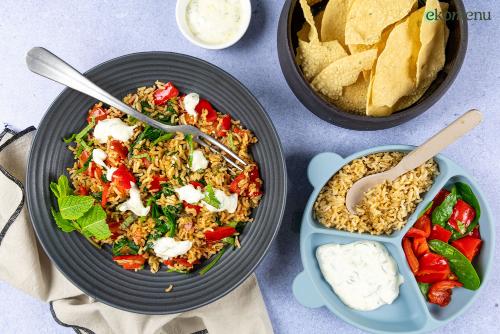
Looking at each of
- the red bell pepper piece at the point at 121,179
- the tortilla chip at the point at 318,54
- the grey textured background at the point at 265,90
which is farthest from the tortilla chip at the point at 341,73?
the red bell pepper piece at the point at 121,179

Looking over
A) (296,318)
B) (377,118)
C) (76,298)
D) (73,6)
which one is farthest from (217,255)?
(73,6)

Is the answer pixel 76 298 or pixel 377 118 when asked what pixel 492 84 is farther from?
pixel 76 298

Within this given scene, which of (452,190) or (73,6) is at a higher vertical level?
(73,6)

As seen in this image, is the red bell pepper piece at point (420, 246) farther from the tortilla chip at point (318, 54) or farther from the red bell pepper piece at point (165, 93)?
the red bell pepper piece at point (165, 93)

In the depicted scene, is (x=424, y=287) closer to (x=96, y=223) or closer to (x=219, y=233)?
(x=219, y=233)

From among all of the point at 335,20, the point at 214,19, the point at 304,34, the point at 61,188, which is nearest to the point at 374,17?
the point at 335,20

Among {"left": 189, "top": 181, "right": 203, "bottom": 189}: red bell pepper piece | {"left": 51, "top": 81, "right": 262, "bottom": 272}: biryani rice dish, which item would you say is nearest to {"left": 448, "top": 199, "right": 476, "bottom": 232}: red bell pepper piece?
{"left": 51, "top": 81, "right": 262, "bottom": 272}: biryani rice dish
